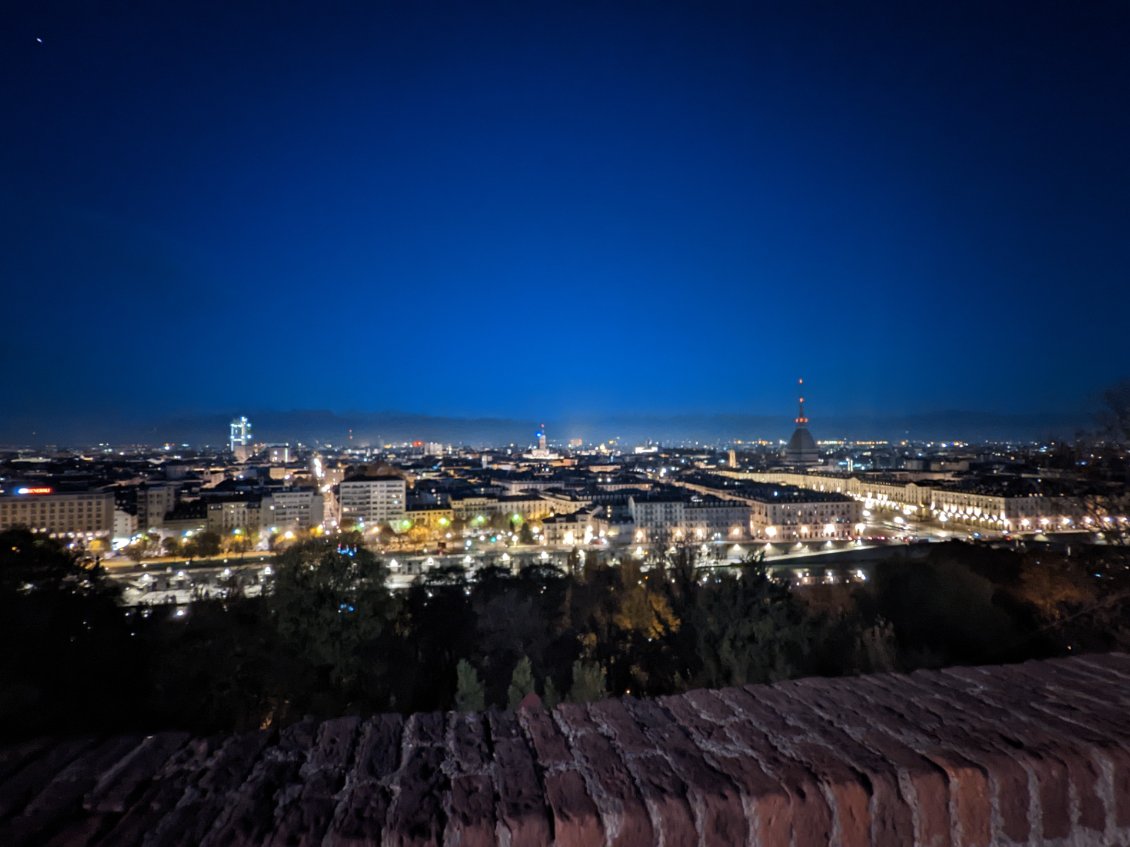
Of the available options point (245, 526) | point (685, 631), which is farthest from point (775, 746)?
point (245, 526)

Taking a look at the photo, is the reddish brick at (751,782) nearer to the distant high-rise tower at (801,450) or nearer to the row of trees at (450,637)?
the row of trees at (450,637)

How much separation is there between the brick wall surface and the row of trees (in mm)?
6199

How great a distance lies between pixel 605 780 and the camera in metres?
1.47

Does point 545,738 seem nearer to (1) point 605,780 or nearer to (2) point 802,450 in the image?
(1) point 605,780

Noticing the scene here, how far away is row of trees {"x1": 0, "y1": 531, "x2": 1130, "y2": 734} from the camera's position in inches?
369

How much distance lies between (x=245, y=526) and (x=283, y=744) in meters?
55.1

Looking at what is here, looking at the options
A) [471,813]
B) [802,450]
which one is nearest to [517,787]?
[471,813]

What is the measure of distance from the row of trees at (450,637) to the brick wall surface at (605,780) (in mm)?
6199

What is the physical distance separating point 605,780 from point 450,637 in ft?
61.5

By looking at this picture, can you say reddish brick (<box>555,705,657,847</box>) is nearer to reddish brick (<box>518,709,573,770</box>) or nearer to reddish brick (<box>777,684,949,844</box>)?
reddish brick (<box>518,709,573,770</box>)

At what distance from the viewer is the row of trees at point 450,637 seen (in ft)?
30.7

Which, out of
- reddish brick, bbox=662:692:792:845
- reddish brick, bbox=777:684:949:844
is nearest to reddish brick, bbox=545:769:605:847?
reddish brick, bbox=662:692:792:845

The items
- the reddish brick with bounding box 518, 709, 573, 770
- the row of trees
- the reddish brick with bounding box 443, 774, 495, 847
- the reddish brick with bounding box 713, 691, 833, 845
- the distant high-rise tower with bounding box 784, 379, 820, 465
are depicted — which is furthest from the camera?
the distant high-rise tower with bounding box 784, 379, 820, 465

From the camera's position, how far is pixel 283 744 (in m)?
1.68
